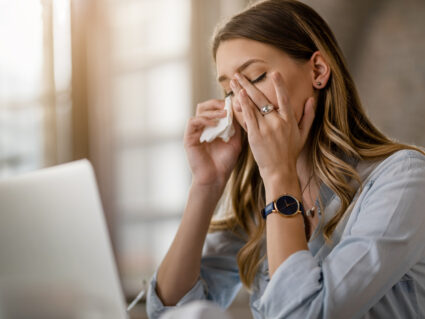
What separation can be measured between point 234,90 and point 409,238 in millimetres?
527

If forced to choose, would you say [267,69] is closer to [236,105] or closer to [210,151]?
[236,105]

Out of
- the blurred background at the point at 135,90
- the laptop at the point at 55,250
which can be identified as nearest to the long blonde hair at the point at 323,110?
the laptop at the point at 55,250

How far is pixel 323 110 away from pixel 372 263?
509 mm

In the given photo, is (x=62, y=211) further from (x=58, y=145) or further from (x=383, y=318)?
(x=58, y=145)

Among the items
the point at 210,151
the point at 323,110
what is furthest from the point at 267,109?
the point at 210,151

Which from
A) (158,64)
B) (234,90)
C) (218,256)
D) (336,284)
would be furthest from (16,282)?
(158,64)

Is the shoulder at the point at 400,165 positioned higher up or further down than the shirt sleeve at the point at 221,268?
higher up

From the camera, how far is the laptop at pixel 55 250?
0.67 metres

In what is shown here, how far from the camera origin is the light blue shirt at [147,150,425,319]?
835 mm

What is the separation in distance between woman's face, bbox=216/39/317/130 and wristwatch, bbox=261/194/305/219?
264 mm

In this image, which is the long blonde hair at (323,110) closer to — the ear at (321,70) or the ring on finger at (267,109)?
the ear at (321,70)

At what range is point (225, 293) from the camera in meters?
1.40

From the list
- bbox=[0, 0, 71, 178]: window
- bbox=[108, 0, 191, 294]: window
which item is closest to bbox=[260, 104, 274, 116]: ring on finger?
bbox=[0, 0, 71, 178]: window

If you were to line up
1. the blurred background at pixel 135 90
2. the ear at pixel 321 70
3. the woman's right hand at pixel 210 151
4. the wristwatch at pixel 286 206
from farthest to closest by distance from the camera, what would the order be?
the blurred background at pixel 135 90 → the woman's right hand at pixel 210 151 → the ear at pixel 321 70 → the wristwatch at pixel 286 206
